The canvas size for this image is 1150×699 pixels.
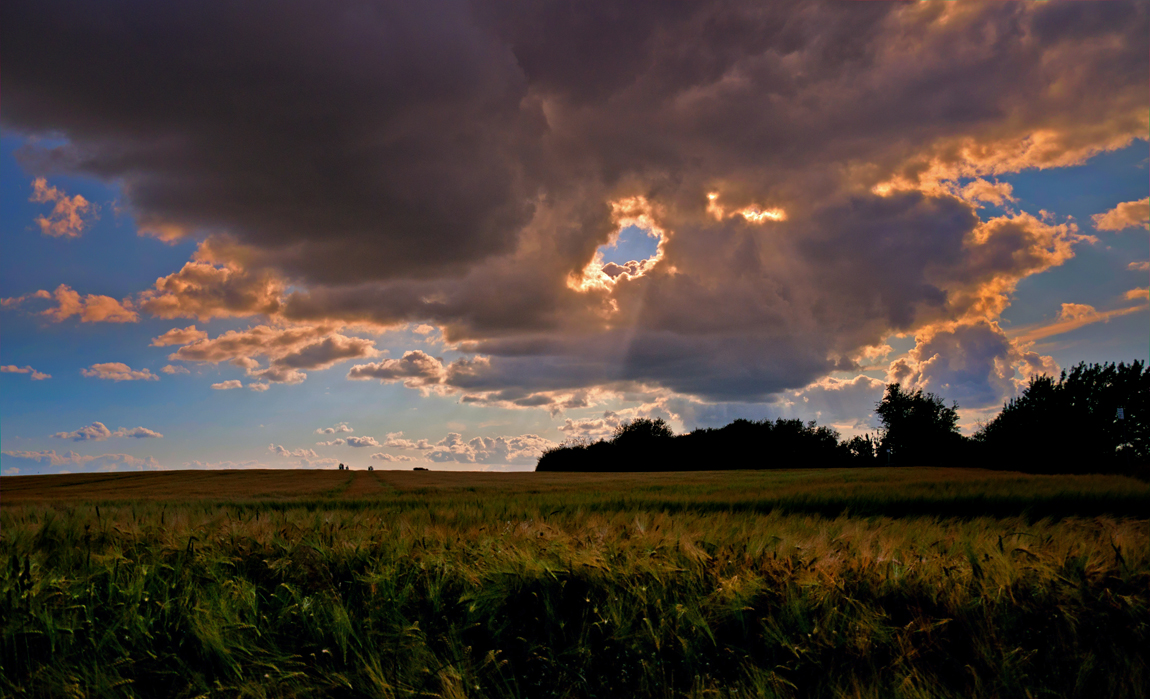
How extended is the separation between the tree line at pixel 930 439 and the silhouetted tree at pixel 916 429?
112 mm

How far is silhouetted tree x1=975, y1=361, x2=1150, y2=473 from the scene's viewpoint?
5394 cm

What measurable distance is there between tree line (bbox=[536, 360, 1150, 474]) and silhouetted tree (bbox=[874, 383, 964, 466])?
0.11 m

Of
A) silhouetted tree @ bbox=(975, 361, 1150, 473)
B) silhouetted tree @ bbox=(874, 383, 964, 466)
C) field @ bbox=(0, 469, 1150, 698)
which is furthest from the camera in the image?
silhouetted tree @ bbox=(874, 383, 964, 466)

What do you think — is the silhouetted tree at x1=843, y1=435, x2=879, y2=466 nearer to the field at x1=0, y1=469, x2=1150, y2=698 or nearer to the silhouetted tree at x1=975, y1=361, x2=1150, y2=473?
the silhouetted tree at x1=975, y1=361, x2=1150, y2=473

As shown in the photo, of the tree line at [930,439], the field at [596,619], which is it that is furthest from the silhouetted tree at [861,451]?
the field at [596,619]

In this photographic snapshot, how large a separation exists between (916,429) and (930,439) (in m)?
1.81

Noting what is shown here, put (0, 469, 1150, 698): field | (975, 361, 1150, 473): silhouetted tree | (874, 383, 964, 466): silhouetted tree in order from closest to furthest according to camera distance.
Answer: (0, 469, 1150, 698): field → (975, 361, 1150, 473): silhouetted tree → (874, 383, 964, 466): silhouetted tree

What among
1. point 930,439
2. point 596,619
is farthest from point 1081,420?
point 596,619

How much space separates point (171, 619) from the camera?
115 inches

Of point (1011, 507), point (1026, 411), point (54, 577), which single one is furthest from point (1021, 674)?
point (1026, 411)

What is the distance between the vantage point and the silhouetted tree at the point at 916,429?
223 ft

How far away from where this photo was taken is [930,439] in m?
68.8

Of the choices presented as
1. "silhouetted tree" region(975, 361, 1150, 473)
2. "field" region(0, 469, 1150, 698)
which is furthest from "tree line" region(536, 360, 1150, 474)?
"field" region(0, 469, 1150, 698)

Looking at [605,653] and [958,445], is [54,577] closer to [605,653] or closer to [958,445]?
[605,653]
